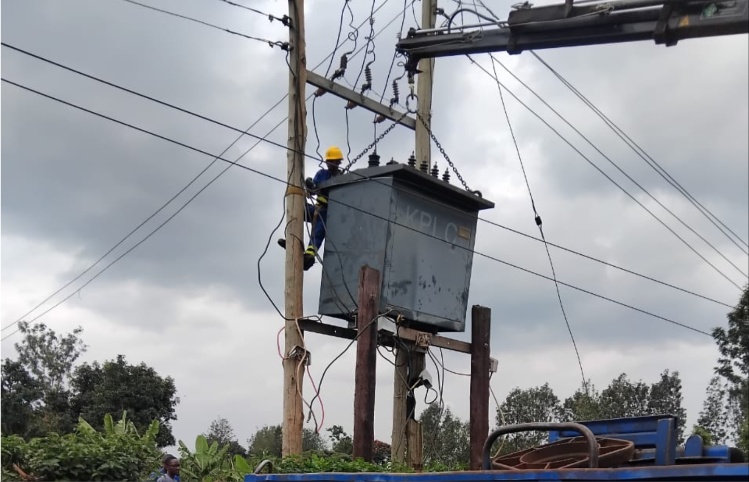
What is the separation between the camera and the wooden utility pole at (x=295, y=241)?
10.2 m

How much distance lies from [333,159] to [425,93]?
2.06 m

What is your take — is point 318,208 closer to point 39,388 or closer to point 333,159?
point 333,159

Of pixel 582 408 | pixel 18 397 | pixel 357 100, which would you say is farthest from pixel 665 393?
pixel 18 397

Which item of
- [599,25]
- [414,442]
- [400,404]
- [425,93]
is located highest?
[425,93]

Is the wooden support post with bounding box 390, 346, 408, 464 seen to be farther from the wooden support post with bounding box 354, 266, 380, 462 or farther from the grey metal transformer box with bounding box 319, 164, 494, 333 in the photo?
the wooden support post with bounding box 354, 266, 380, 462

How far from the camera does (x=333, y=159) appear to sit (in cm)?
1148

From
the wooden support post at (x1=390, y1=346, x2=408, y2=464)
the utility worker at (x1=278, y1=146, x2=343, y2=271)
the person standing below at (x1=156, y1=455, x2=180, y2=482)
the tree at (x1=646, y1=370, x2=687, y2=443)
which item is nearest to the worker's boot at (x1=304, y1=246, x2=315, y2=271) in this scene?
the utility worker at (x1=278, y1=146, x2=343, y2=271)

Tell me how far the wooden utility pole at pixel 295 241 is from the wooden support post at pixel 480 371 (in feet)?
7.87

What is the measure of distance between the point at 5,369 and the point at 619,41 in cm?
3004

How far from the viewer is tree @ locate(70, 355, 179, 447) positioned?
30.3m

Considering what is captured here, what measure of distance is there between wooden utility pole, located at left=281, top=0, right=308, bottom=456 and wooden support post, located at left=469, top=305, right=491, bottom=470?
2399mm

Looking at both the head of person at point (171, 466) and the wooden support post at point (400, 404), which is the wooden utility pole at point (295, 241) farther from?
the wooden support post at point (400, 404)

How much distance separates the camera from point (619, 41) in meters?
7.91

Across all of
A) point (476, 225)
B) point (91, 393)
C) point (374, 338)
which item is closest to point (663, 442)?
point (374, 338)
